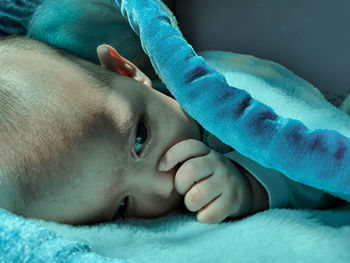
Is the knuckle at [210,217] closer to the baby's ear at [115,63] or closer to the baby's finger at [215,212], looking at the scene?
the baby's finger at [215,212]

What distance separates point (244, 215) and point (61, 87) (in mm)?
344

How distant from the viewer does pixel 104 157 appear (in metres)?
0.57

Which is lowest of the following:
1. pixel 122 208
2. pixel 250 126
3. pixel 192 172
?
pixel 122 208

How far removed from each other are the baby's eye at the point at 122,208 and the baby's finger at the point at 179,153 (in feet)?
0.27

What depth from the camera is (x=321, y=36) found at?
889mm

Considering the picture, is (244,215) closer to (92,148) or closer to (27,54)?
(92,148)

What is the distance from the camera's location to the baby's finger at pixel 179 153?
2.04 ft

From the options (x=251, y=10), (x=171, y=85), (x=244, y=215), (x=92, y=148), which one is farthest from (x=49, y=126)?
(x=251, y=10)

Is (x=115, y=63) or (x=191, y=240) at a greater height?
(x=115, y=63)

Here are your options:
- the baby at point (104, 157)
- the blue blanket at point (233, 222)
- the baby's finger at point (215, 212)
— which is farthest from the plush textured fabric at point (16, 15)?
the baby's finger at point (215, 212)

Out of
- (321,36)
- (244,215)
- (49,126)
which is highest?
(321,36)

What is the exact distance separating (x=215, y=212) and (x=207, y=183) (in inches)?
1.8

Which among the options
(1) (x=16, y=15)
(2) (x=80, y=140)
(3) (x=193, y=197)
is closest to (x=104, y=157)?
(2) (x=80, y=140)

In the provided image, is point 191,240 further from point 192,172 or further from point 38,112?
point 38,112
